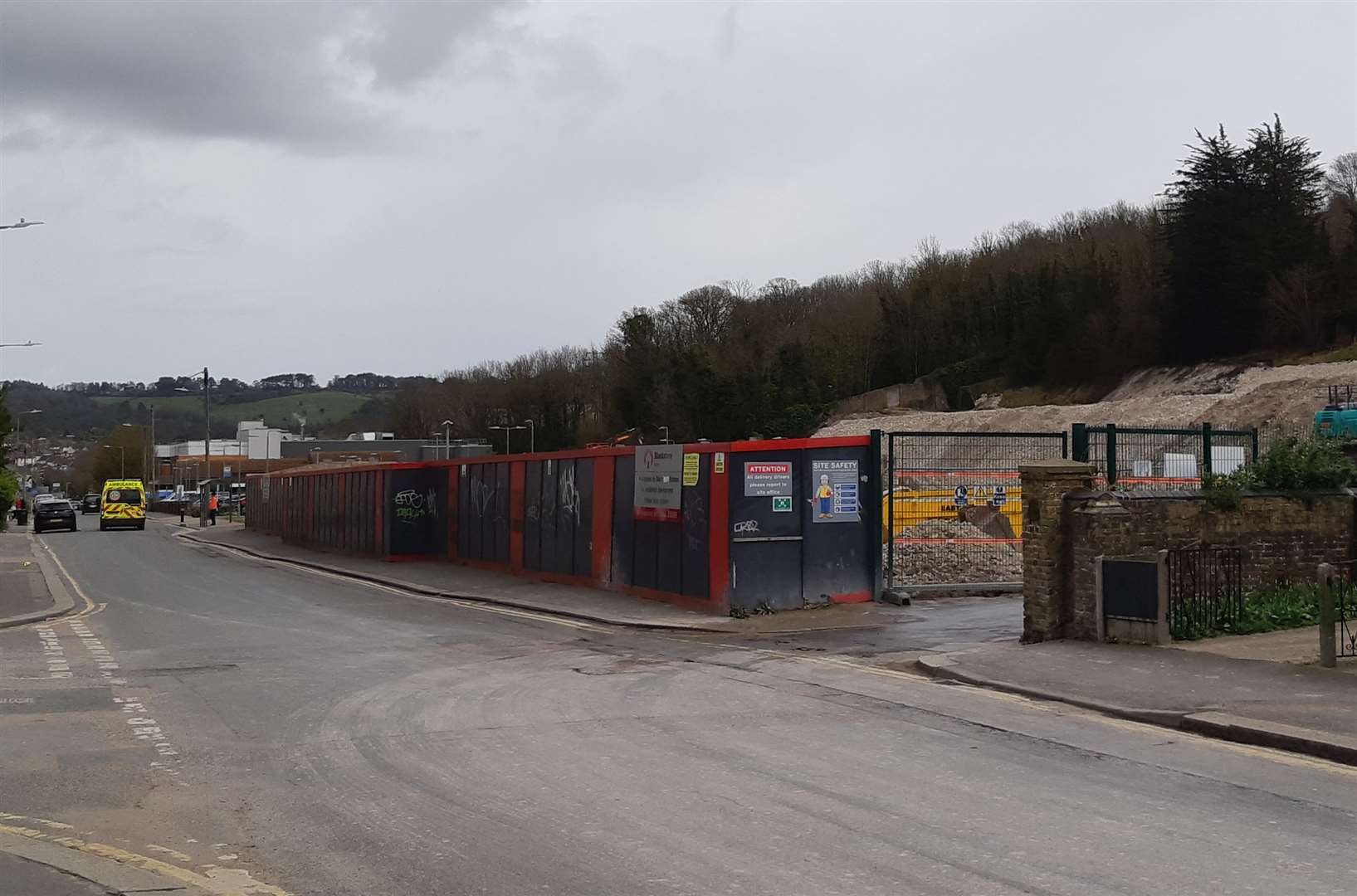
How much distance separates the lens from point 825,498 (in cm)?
1975

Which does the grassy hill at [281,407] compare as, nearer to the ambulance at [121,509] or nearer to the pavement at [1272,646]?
the ambulance at [121,509]

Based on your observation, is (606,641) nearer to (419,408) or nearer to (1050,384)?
(1050,384)

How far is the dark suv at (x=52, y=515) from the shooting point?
6006cm

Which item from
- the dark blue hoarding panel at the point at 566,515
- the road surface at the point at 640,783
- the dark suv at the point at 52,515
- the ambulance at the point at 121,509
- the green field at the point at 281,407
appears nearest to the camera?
the road surface at the point at 640,783

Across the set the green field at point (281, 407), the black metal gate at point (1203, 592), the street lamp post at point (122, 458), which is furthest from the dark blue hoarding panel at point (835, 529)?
the green field at point (281, 407)

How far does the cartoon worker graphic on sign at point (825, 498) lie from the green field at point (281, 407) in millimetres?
161705

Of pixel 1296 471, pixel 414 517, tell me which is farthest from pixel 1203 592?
pixel 414 517

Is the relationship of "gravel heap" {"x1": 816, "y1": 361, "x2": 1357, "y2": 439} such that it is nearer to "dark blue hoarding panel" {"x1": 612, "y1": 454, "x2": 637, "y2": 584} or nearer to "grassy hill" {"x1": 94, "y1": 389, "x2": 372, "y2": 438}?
"dark blue hoarding panel" {"x1": 612, "y1": 454, "x2": 637, "y2": 584}

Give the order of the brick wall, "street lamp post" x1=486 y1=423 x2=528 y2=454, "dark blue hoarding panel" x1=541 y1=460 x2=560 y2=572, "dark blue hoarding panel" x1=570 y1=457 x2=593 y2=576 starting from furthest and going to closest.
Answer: "street lamp post" x1=486 y1=423 x2=528 y2=454 → "dark blue hoarding panel" x1=541 y1=460 x2=560 y2=572 → "dark blue hoarding panel" x1=570 y1=457 x2=593 y2=576 → the brick wall

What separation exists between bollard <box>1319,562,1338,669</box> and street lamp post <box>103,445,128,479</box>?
424 ft

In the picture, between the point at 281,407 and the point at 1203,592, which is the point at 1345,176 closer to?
the point at 1203,592

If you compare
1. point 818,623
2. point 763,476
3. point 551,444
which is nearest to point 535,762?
point 818,623

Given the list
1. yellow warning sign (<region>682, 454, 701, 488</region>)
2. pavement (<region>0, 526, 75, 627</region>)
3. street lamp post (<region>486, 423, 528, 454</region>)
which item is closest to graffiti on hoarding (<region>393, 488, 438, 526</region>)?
pavement (<region>0, 526, 75, 627</region>)

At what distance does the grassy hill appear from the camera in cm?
17762
